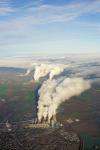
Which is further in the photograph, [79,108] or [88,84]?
[88,84]

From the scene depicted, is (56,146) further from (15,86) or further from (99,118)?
(15,86)

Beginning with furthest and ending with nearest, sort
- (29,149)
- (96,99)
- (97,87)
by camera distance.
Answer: (97,87)
(96,99)
(29,149)

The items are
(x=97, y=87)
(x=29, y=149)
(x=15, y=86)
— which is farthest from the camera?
(x=15, y=86)

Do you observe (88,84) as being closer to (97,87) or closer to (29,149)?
(97,87)

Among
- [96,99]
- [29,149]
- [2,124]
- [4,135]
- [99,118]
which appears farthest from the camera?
[96,99]

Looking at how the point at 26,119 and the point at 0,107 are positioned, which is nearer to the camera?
the point at 26,119

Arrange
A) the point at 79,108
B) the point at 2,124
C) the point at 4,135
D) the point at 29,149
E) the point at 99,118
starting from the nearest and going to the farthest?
the point at 29,149, the point at 4,135, the point at 2,124, the point at 99,118, the point at 79,108

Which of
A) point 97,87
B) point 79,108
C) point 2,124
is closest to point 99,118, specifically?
point 79,108
